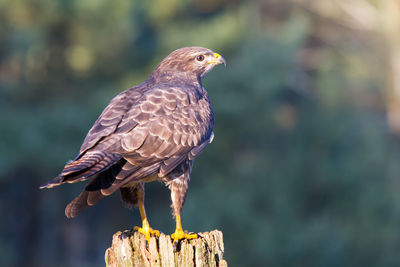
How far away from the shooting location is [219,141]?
20.1 meters

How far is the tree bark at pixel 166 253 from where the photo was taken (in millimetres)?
4465

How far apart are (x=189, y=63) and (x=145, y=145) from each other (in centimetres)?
155

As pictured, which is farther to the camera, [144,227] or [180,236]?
[144,227]

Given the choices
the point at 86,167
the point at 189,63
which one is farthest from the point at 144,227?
the point at 189,63

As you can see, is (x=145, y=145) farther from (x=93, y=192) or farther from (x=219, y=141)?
(x=219, y=141)

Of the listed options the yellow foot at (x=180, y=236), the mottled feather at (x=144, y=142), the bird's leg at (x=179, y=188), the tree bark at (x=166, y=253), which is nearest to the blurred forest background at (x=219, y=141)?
the mottled feather at (x=144, y=142)

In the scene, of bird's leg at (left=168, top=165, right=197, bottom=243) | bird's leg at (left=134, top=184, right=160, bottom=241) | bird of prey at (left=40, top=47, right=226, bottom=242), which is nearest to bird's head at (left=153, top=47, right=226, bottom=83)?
bird of prey at (left=40, top=47, right=226, bottom=242)

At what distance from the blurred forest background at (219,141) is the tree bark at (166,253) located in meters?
→ 11.4

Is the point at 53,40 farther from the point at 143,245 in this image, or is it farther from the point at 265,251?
the point at 143,245

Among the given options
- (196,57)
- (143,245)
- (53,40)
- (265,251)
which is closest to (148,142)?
(143,245)

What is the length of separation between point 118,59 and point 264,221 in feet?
19.2

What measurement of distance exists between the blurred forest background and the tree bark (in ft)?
37.3

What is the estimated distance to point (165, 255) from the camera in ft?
14.8

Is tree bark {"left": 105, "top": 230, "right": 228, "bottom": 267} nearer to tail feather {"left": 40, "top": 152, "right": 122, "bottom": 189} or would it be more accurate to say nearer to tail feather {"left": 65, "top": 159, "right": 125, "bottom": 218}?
tail feather {"left": 65, "top": 159, "right": 125, "bottom": 218}
